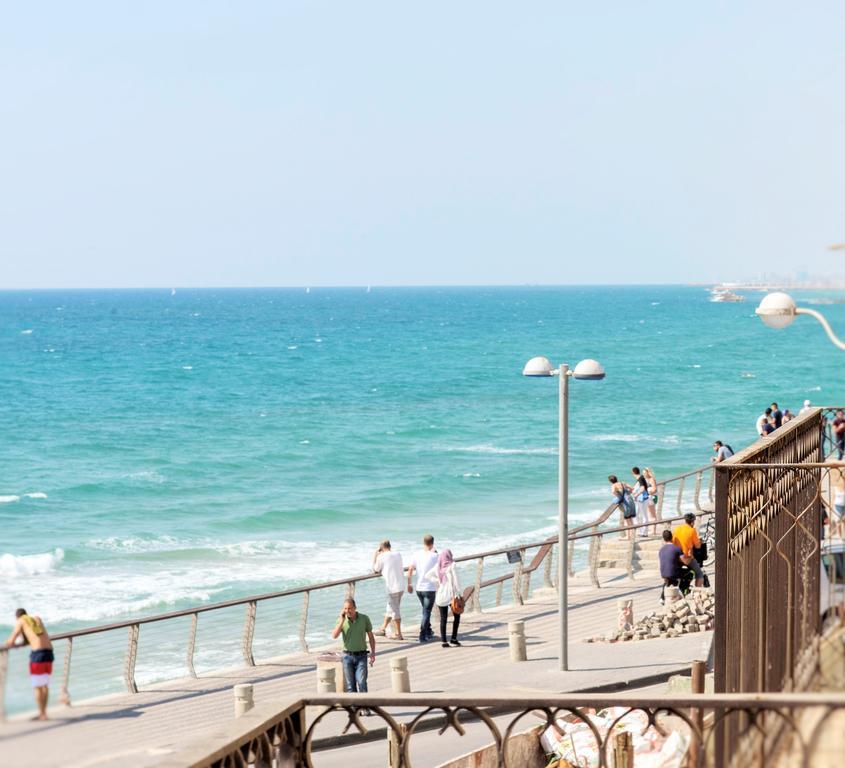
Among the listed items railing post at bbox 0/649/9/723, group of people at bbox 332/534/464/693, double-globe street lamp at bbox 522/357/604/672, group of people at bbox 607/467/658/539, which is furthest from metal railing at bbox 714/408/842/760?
group of people at bbox 607/467/658/539

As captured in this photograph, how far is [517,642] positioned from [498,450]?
47714 millimetres

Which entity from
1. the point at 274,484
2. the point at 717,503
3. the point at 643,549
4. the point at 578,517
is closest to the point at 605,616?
the point at 643,549

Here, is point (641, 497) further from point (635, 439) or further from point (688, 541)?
point (635, 439)

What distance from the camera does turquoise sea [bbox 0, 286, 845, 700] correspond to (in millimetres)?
40219

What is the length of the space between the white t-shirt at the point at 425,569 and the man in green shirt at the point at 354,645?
11.0ft

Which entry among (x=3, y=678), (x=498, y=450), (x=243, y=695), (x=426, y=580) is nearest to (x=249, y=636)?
(x=426, y=580)

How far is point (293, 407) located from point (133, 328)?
3662 inches

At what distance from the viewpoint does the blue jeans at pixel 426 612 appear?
20.3 meters

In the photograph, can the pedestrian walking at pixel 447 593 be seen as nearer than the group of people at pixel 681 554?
Yes

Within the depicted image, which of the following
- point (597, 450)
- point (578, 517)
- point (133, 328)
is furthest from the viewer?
point (133, 328)

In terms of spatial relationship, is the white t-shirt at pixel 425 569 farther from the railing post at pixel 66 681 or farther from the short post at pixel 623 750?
the short post at pixel 623 750

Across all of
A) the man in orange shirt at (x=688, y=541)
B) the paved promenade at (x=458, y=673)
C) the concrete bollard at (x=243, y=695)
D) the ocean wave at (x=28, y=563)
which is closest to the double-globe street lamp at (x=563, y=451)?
the paved promenade at (x=458, y=673)

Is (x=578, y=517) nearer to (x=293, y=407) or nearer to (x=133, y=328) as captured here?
(x=293, y=407)

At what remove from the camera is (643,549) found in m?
26.7
